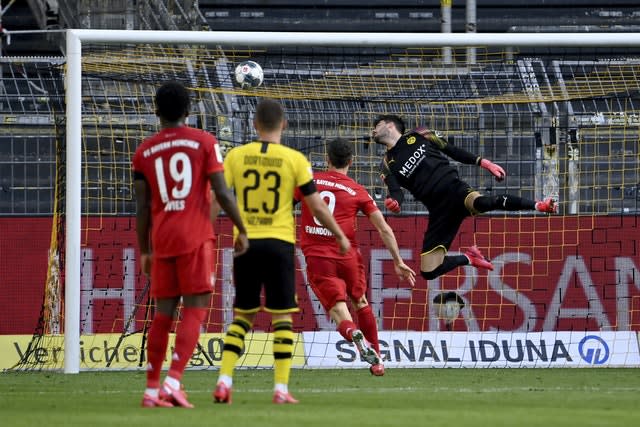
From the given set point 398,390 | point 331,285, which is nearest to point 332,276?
point 331,285

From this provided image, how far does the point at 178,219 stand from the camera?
7453 millimetres

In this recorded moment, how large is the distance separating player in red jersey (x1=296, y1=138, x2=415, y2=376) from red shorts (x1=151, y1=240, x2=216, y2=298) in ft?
12.1

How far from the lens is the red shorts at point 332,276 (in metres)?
11.3

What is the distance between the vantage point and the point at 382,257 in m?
15.5

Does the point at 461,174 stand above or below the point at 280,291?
above

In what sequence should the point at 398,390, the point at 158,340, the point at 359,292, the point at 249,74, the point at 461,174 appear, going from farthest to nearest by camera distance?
the point at 461,174
the point at 249,74
the point at 359,292
the point at 398,390
the point at 158,340

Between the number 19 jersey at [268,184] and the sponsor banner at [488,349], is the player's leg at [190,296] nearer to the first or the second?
the number 19 jersey at [268,184]

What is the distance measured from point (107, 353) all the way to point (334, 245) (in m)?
3.30

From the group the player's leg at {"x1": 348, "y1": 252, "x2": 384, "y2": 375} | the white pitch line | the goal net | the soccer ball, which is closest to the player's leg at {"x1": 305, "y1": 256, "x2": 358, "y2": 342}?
the player's leg at {"x1": 348, "y1": 252, "x2": 384, "y2": 375}

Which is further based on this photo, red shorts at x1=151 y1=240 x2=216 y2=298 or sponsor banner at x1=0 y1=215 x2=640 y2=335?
sponsor banner at x1=0 y1=215 x2=640 y2=335

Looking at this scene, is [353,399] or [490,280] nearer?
[353,399]

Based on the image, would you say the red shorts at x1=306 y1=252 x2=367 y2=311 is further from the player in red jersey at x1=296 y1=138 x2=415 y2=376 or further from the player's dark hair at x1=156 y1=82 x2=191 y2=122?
the player's dark hair at x1=156 y1=82 x2=191 y2=122

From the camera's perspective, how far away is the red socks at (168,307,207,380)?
7371 mm

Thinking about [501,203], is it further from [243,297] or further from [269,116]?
[243,297]
